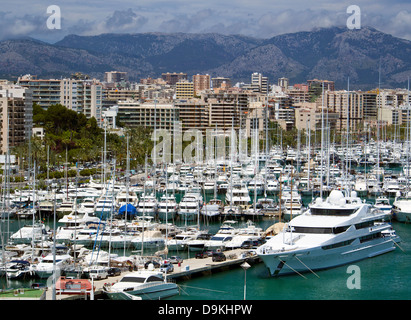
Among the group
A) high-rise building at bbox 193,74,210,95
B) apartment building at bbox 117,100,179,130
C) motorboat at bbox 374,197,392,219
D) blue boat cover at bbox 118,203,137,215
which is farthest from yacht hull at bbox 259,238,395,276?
high-rise building at bbox 193,74,210,95

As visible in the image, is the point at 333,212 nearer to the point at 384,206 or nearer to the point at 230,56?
the point at 384,206

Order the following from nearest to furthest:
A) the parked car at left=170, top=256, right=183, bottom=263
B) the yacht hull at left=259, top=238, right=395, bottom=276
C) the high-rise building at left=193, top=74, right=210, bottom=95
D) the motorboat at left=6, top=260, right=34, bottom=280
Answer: the motorboat at left=6, top=260, right=34, bottom=280 < the yacht hull at left=259, top=238, right=395, bottom=276 < the parked car at left=170, top=256, right=183, bottom=263 < the high-rise building at left=193, top=74, right=210, bottom=95

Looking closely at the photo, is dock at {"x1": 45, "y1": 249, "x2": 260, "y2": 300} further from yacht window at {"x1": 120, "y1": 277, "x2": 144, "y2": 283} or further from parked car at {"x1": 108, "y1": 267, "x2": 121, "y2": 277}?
yacht window at {"x1": 120, "y1": 277, "x2": 144, "y2": 283}

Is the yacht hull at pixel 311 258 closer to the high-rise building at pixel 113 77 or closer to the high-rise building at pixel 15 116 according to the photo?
the high-rise building at pixel 15 116

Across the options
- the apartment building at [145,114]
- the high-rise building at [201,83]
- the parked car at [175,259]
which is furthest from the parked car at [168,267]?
the high-rise building at [201,83]
